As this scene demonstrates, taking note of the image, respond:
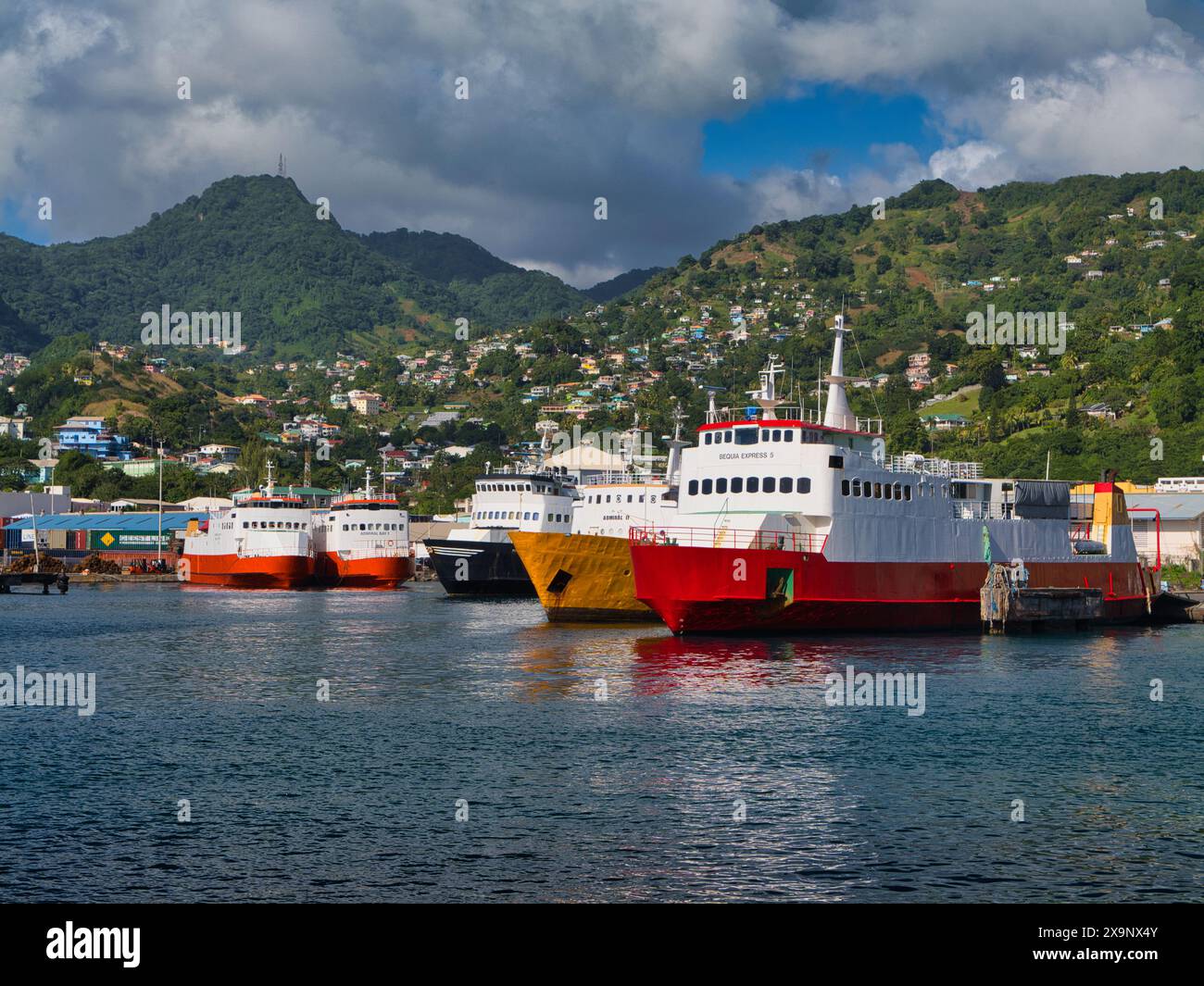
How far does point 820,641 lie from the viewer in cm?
4769

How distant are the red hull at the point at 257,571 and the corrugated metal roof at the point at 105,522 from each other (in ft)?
95.0

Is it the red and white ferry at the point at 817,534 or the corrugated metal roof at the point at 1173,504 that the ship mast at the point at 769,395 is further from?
the corrugated metal roof at the point at 1173,504

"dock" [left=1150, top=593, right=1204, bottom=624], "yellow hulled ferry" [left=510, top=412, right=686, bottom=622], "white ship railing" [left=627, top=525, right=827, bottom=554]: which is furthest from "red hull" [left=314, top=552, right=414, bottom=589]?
"white ship railing" [left=627, top=525, right=827, bottom=554]

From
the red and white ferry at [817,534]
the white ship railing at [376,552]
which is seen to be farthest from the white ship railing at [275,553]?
the red and white ferry at [817,534]

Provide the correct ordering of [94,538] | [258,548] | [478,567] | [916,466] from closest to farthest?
[916,466]
[478,567]
[258,548]
[94,538]

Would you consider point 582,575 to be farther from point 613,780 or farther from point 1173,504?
point 1173,504

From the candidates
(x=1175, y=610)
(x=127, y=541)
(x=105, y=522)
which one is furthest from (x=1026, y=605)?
(x=105, y=522)

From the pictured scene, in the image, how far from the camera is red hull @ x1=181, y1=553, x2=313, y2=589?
10488 cm

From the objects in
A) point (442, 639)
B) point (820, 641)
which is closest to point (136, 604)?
point (442, 639)

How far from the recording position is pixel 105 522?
14025 cm

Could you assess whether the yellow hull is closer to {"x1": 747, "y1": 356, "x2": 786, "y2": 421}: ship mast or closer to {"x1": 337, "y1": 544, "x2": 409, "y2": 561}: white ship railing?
{"x1": 747, "y1": 356, "x2": 786, "y2": 421}: ship mast

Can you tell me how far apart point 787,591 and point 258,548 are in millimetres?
69410
